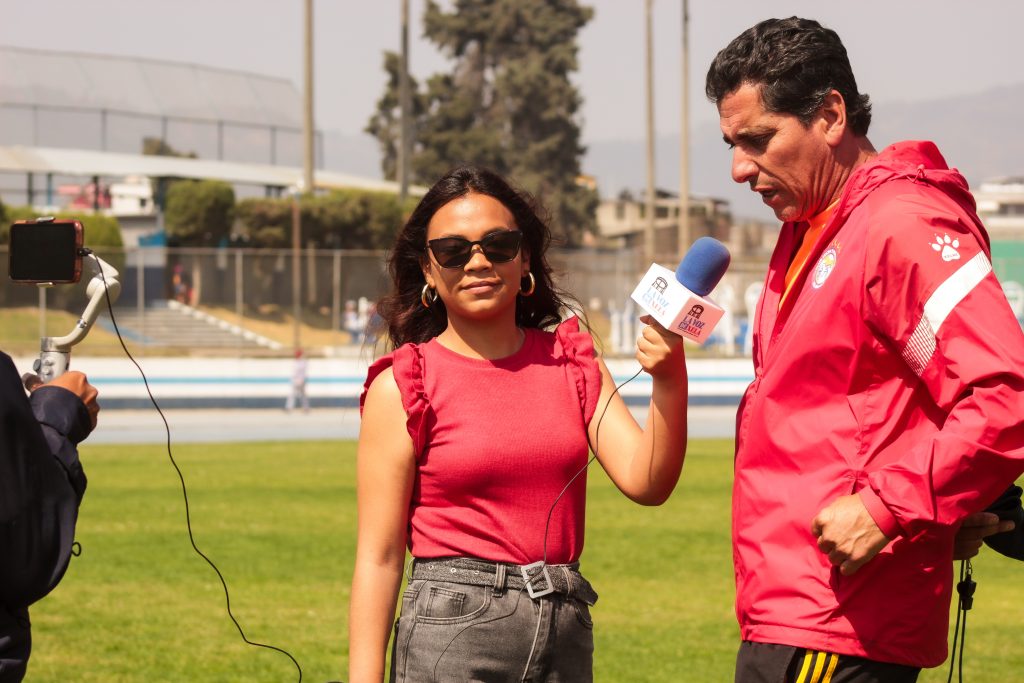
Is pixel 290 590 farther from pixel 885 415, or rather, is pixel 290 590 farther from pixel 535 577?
pixel 885 415

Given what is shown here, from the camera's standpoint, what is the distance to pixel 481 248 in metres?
3.45

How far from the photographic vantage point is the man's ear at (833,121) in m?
3.10

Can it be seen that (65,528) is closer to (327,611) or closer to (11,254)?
(11,254)

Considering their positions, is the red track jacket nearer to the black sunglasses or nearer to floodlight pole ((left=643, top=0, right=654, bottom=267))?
the black sunglasses

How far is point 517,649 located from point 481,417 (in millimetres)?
530

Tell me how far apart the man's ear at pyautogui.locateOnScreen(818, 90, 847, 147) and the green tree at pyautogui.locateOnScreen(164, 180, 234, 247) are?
43607 millimetres

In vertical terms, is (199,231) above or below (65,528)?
above

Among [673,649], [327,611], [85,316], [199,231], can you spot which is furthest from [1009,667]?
[199,231]

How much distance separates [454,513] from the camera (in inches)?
131

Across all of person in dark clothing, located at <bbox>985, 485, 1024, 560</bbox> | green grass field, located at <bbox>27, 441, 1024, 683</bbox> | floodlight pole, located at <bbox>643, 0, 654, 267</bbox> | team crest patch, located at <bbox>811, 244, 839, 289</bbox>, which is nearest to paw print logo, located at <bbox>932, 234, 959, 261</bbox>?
team crest patch, located at <bbox>811, 244, 839, 289</bbox>

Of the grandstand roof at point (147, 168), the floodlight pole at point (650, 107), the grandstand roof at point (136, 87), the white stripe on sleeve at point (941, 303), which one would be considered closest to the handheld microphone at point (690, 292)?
the white stripe on sleeve at point (941, 303)

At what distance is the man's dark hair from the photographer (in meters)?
3.07

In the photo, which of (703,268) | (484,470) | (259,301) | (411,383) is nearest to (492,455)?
(484,470)

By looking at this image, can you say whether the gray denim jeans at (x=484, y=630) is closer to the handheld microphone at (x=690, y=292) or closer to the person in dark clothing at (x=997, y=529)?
the handheld microphone at (x=690, y=292)
